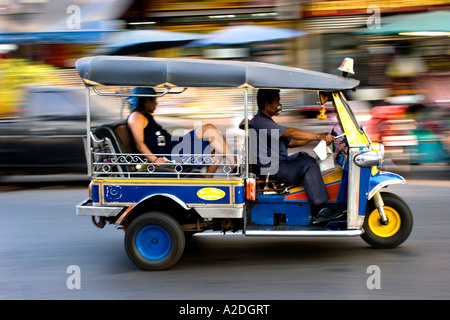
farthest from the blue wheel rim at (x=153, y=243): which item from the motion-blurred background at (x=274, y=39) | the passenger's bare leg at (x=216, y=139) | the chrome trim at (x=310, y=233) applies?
the motion-blurred background at (x=274, y=39)

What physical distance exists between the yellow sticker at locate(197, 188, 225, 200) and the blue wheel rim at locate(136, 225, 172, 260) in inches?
17.7

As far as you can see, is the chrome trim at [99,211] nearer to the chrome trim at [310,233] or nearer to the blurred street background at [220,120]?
the blurred street background at [220,120]

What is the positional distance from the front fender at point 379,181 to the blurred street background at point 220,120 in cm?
63

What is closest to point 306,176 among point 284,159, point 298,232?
point 284,159

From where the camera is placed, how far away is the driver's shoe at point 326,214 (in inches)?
223

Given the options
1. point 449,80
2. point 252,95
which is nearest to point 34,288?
→ point 252,95

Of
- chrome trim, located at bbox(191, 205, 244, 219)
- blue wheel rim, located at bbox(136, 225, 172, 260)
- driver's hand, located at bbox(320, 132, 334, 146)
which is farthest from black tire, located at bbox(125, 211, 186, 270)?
driver's hand, located at bbox(320, 132, 334, 146)

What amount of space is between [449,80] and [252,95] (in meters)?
8.30

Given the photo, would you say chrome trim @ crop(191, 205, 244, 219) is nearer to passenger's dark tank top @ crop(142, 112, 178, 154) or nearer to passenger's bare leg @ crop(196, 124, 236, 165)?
passenger's bare leg @ crop(196, 124, 236, 165)

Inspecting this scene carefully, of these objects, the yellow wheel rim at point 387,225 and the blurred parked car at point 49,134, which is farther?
the blurred parked car at point 49,134

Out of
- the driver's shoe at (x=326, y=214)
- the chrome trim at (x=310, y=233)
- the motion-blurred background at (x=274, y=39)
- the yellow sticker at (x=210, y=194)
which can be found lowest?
the chrome trim at (x=310, y=233)

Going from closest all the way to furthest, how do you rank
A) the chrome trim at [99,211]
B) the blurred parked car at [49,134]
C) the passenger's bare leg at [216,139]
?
the chrome trim at [99,211] < the passenger's bare leg at [216,139] < the blurred parked car at [49,134]
